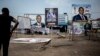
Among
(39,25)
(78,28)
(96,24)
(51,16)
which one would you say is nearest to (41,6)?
(51,16)

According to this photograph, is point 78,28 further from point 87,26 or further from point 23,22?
point 23,22

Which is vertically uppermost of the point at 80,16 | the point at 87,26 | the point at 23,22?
the point at 80,16

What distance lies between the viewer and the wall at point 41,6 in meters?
19.8

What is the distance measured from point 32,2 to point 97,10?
4599mm

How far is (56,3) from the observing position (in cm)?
1994

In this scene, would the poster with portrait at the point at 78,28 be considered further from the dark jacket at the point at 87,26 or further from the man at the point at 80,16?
the man at the point at 80,16

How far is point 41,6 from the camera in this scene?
19.9 metres

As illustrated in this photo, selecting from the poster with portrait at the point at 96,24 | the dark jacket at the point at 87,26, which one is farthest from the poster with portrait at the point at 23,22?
the poster with portrait at the point at 96,24

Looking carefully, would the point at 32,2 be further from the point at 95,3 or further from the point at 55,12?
the point at 95,3

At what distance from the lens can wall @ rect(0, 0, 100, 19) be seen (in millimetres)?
19812

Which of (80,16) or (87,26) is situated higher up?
(80,16)

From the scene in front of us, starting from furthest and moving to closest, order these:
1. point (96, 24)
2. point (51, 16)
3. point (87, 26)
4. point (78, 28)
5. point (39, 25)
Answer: point (51, 16) < point (39, 25) < point (87, 26) < point (96, 24) < point (78, 28)

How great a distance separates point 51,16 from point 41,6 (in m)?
1.00

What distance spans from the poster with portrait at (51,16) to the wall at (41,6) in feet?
0.89
